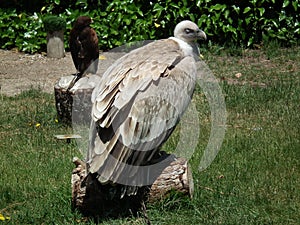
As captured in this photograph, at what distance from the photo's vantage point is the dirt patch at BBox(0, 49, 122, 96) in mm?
10016

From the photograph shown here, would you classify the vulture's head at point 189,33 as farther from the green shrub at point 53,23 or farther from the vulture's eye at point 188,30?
the green shrub at point 53,23

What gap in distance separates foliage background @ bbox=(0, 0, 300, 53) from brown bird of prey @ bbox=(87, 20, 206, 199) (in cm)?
557

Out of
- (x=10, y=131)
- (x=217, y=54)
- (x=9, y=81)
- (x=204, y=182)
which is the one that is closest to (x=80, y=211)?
(x=204, y=182)

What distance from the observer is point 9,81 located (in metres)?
10.3

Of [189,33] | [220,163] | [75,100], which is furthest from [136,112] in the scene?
[75,100]

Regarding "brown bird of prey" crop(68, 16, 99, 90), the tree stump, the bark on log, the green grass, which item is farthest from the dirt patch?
the bark on log

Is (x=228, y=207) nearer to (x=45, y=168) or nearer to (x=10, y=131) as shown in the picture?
(x=45, y=168)

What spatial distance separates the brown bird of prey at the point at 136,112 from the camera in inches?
201

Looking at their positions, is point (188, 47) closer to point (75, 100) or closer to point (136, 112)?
point (136, 112)

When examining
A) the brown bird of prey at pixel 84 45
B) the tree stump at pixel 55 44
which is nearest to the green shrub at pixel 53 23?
the tree stump at pixel 55 44

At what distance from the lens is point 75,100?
7781 mm

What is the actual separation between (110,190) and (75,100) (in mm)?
2503

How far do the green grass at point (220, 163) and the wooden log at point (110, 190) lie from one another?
78 mm

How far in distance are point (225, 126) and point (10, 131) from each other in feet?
7.89
